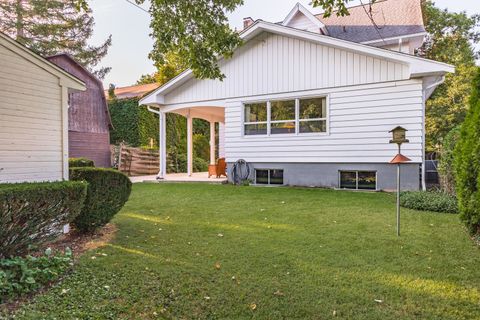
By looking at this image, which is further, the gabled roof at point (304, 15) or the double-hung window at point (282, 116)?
the gabled roof at point (304, 15)

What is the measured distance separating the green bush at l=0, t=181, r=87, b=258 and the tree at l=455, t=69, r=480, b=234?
16.6 ft

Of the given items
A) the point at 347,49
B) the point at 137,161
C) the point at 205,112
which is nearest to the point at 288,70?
the point at 347,49

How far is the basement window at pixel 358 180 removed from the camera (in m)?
8.94

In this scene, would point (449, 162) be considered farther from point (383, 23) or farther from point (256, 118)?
point (383, 23)

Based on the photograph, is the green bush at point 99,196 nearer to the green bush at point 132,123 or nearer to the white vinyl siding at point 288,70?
the white vinyl siding at point 288,70

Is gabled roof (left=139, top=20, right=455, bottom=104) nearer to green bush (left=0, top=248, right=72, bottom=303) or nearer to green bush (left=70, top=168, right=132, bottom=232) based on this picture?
green bush (left=70, top=168, right=132, bottom=232)

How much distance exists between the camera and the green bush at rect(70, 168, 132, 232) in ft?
14.6

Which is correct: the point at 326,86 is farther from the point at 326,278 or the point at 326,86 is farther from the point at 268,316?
the point at 268,316

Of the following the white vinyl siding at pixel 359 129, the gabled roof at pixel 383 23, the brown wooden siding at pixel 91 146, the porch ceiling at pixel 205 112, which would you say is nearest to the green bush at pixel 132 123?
the brown wooden siding at pixel 91 146

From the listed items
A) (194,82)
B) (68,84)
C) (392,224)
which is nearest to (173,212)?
(68,84)

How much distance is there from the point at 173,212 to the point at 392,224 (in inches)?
160

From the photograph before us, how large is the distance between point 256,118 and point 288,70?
1.89 meters

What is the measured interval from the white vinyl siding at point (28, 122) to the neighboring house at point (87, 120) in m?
11.5

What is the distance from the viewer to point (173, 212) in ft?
20.7
